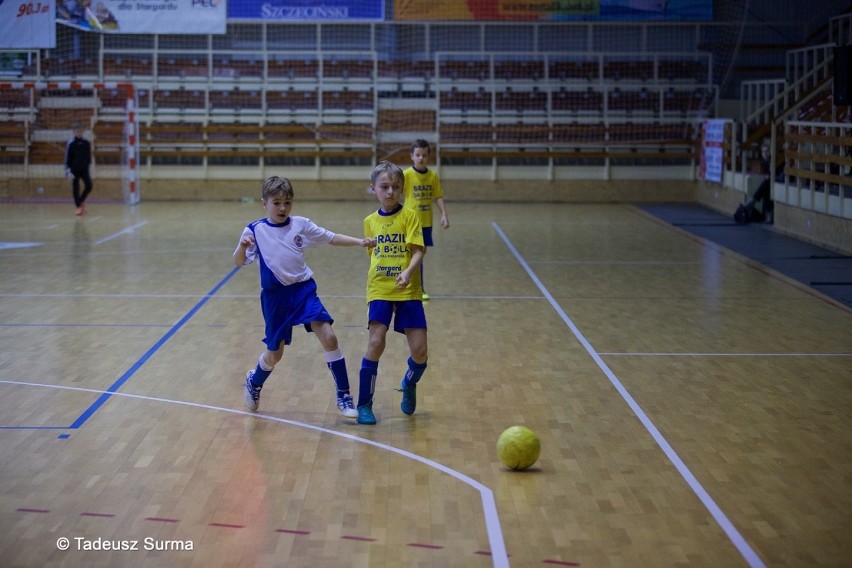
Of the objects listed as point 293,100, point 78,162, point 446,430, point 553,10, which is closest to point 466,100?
point 553,10

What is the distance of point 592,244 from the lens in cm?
1872

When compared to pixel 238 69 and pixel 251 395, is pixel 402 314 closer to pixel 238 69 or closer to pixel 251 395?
pixel 251 395

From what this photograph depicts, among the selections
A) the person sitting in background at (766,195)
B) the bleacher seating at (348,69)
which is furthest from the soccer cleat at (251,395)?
the bleacher seating at (348,69)

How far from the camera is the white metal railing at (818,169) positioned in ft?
55.0

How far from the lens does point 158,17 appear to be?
90.3ft

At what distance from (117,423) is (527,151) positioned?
2166 centimetres

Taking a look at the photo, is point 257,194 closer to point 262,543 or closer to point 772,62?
point 772,62

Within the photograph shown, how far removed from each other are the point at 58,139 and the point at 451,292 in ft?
56.4

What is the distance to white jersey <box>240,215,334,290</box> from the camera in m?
7.49

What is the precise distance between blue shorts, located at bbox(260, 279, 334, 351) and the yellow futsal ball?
1.66m

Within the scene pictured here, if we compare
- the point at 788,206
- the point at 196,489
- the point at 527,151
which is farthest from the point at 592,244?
the point at 196,489

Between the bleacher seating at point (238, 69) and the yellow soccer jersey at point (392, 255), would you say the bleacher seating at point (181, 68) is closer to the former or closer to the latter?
the bleacher seating at point (238, 69)

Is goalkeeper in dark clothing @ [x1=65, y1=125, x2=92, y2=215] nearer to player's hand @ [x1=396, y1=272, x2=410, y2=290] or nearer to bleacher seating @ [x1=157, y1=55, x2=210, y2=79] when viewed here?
bleacher seating @ [x1=157, y1=55, x2=210, y2=79]

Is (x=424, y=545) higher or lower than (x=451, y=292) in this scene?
lower
